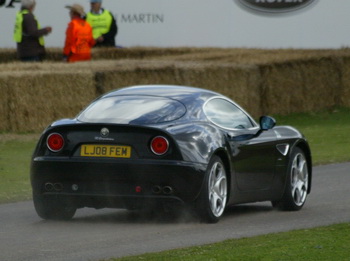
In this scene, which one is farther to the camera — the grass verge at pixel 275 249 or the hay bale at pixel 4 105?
the hay bale at pixel 4 105

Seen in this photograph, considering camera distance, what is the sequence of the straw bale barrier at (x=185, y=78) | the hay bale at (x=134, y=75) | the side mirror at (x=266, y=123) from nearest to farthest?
the side mirror at (x=266, y=123)
the straw bale barrier at (x=185, y=78)
the hay bale at (x=134, y=75)

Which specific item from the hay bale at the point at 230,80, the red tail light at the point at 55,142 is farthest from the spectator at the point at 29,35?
the red tail light at the point at 55,142

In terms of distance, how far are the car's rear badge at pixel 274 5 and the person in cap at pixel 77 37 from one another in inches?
217

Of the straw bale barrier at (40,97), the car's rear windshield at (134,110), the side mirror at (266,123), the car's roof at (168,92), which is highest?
the car's roof at (168,92)

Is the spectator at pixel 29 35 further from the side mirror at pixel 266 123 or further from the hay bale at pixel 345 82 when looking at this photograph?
the side mirror at pixel 266 123

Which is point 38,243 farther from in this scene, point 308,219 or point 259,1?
point 259,1

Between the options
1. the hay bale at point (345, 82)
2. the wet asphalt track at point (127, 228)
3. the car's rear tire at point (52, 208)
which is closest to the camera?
the wet asphalt track at point (127, 228)

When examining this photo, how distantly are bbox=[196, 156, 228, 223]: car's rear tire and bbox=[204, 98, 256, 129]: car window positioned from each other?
540 millimetres

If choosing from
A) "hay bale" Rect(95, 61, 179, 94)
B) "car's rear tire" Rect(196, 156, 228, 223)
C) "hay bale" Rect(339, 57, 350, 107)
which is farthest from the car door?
"hay bale" Rect(339, 57, 350, 107)

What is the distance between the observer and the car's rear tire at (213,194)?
10.6m

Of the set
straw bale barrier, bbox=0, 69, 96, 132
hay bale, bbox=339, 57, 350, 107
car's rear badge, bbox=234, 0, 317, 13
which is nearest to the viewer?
straw bale barrier, bbox=0, 69, 96, 132

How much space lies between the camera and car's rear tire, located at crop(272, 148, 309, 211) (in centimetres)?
1216

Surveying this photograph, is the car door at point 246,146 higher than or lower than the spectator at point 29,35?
higher

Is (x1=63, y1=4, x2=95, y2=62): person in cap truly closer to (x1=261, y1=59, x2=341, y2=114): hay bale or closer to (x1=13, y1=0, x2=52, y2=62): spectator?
(x1=13, y1=0, x2=52, y2=62): spectator
